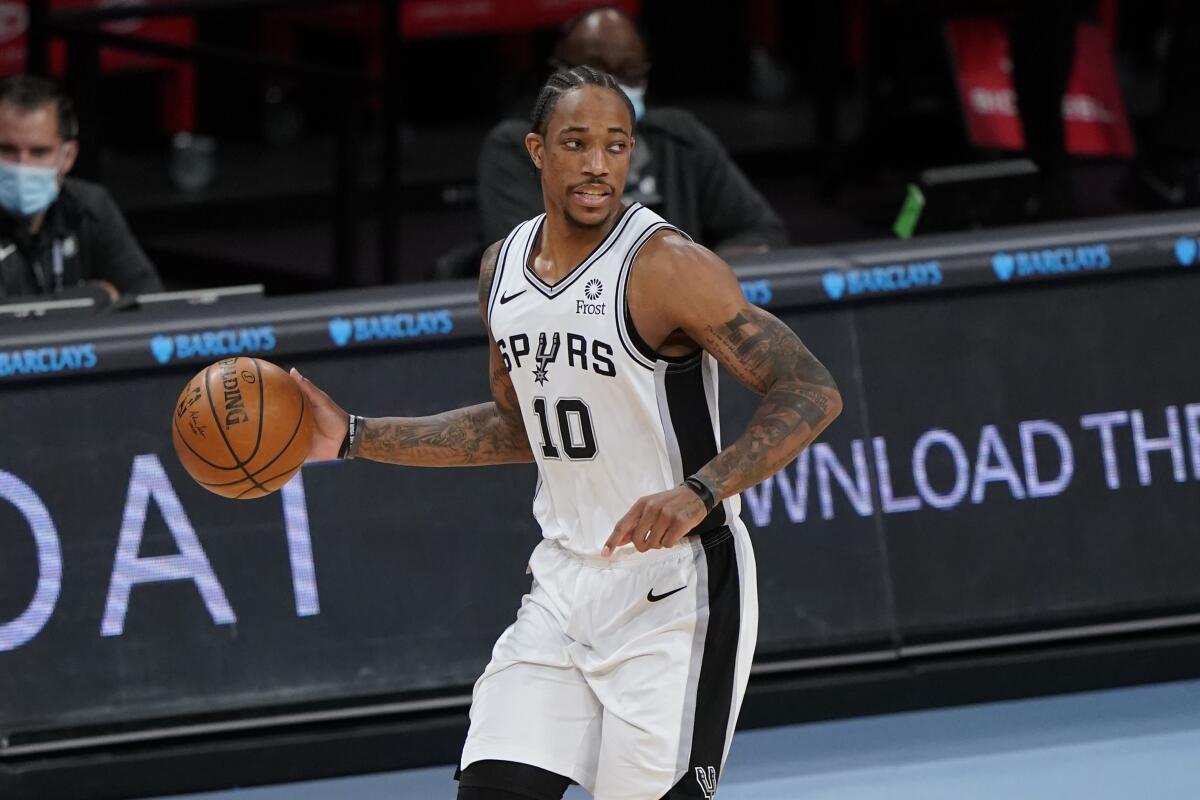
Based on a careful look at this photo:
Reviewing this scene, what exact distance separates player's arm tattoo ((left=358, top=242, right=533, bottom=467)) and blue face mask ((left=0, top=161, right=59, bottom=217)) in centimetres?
253

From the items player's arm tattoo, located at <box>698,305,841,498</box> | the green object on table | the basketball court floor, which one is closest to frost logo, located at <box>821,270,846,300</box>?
the green object on table

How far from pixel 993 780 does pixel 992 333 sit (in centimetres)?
129

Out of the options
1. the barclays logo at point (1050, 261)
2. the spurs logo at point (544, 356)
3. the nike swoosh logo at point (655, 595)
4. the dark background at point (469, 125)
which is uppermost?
the dark background at point (469, 125)

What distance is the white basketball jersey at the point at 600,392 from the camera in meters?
4.21

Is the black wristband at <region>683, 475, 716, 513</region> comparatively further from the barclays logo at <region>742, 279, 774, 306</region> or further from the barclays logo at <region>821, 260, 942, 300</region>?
the barclays logo at <region>821, 260, 942, 300</region>

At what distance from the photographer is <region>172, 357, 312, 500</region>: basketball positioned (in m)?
4.50

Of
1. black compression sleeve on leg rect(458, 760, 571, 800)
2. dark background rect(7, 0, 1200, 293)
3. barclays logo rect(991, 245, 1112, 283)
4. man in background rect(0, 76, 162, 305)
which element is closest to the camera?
black compression sleeve on leg rect(458, 760, 571, 800)

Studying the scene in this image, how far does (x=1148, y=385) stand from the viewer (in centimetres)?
615

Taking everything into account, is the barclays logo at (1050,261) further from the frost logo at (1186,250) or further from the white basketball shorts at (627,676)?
the white basketball shorts at (627,676)

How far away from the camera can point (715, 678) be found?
170 inches

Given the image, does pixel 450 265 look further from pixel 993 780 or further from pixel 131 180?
pixel 131 180

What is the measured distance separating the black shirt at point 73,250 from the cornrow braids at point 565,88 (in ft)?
9.45

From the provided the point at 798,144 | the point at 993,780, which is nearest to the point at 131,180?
the point at 798,144

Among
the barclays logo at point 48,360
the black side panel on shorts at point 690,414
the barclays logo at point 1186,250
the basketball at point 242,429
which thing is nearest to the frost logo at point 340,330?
the barclays logo at point 48,360
